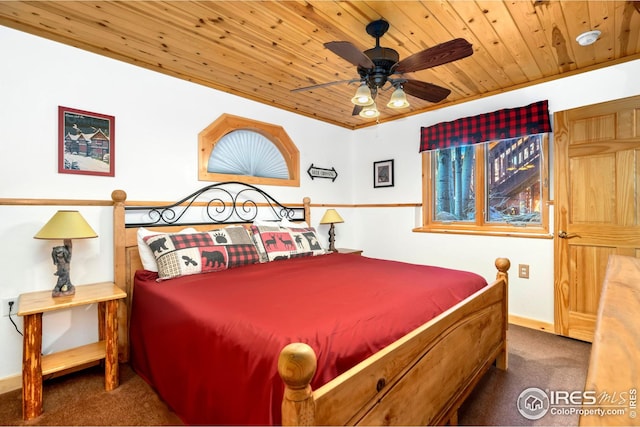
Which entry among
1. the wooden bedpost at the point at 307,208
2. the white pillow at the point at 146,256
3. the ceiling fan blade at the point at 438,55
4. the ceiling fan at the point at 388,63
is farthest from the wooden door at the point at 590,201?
the white pillow at the point at 146,256

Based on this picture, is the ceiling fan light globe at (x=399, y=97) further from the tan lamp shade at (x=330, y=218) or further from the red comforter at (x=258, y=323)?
the tan lamp shade at (x=330, y=218)

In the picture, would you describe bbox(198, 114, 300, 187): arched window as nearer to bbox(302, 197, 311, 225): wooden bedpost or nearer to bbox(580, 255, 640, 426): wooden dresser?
bbox(302, 197, 311, 225): wooden bedpost

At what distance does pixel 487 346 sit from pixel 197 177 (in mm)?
2655

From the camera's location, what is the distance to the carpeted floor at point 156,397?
67.9 inches

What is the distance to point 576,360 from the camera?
235 centimetres

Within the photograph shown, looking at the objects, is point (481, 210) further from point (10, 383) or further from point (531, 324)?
point (10, 383)

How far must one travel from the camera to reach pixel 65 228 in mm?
1949

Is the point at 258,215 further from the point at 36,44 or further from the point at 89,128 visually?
the point at 36,44

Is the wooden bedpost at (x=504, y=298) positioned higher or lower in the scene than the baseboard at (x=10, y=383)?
higher

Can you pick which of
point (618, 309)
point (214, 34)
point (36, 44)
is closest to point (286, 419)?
point (618, 309)

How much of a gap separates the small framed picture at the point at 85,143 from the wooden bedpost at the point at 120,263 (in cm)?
26

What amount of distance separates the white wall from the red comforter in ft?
2.15

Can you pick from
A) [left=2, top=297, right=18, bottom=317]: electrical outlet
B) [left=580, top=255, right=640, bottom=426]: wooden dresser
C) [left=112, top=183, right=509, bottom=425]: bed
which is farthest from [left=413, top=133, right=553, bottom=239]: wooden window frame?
[left=2, top=297, right=18, bottom=317]: electrical outlet

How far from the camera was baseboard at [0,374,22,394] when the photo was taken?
2010 millimetres
